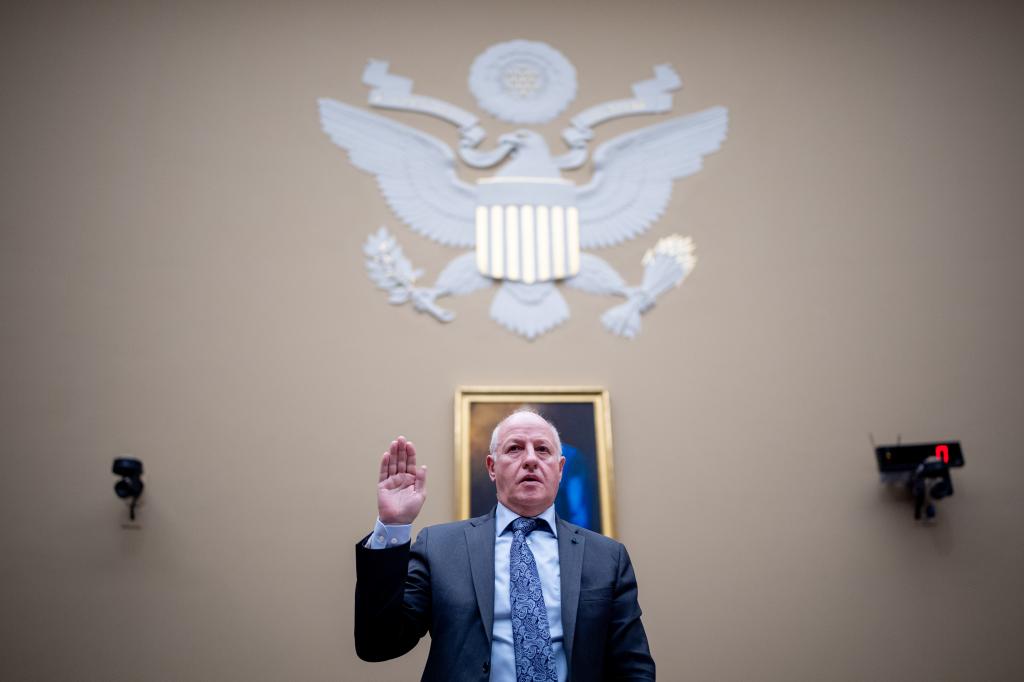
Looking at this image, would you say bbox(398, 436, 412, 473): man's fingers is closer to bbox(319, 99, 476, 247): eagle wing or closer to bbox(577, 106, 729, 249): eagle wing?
bbox(319, 99, 476, 247): eagle wing

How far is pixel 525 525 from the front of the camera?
236cm

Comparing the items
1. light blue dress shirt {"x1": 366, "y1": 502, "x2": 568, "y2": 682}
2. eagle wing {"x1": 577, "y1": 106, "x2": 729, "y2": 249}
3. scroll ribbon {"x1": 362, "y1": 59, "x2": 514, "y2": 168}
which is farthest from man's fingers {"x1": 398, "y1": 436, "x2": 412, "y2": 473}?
scroll ribbon {"x1": 362, "y1": 59, "x2": 514, "y2": 168}

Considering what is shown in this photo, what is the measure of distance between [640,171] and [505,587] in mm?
3881

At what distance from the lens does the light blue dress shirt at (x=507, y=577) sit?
2.05m

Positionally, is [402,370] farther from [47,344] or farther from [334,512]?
[47,344]

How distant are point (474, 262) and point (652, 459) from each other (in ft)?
5.54

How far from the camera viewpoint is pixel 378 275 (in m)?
5.12

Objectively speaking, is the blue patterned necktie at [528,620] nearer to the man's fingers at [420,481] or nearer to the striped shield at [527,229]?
the man's fingers at [420,481]

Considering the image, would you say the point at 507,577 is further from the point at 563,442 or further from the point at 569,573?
the point at 563,442

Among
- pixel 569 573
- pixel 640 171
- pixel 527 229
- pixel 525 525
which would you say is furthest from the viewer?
pixel 640 171

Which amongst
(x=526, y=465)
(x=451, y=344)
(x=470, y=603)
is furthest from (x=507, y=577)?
(x=451, y=344)

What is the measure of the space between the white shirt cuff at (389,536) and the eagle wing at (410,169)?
339 centimetres

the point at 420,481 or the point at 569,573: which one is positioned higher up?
the point at 420,481

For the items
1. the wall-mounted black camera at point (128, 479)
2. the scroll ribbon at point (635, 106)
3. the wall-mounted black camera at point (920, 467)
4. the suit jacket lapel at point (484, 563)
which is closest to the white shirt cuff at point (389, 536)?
the suit jacket lapel at point (484, 563)
